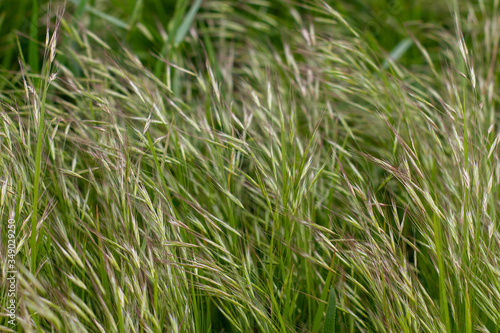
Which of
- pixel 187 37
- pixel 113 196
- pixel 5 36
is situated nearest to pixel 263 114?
pixel 113 196

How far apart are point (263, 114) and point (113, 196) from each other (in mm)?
455

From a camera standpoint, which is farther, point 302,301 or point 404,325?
point 302,301

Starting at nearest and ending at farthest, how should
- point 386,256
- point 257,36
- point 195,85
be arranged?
1. point 386,256
2. point 195,85
3. point 257,36

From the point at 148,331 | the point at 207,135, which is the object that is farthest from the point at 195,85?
the point at 148,331

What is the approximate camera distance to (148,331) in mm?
710

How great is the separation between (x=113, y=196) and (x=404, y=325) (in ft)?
1.90

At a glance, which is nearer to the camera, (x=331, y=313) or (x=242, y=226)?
(x=331, y=313)

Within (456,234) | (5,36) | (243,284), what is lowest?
(243,284)

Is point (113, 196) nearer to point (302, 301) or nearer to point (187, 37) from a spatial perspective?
point (302, 301)

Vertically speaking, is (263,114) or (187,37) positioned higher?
(187,37)

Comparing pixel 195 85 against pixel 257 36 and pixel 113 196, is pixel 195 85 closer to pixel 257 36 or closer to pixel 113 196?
pixel 257 36

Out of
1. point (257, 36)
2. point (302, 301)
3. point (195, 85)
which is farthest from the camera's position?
point (257, 36)

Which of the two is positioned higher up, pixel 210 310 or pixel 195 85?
pixel 195 85

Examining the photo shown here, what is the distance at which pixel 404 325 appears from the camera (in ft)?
2.43
